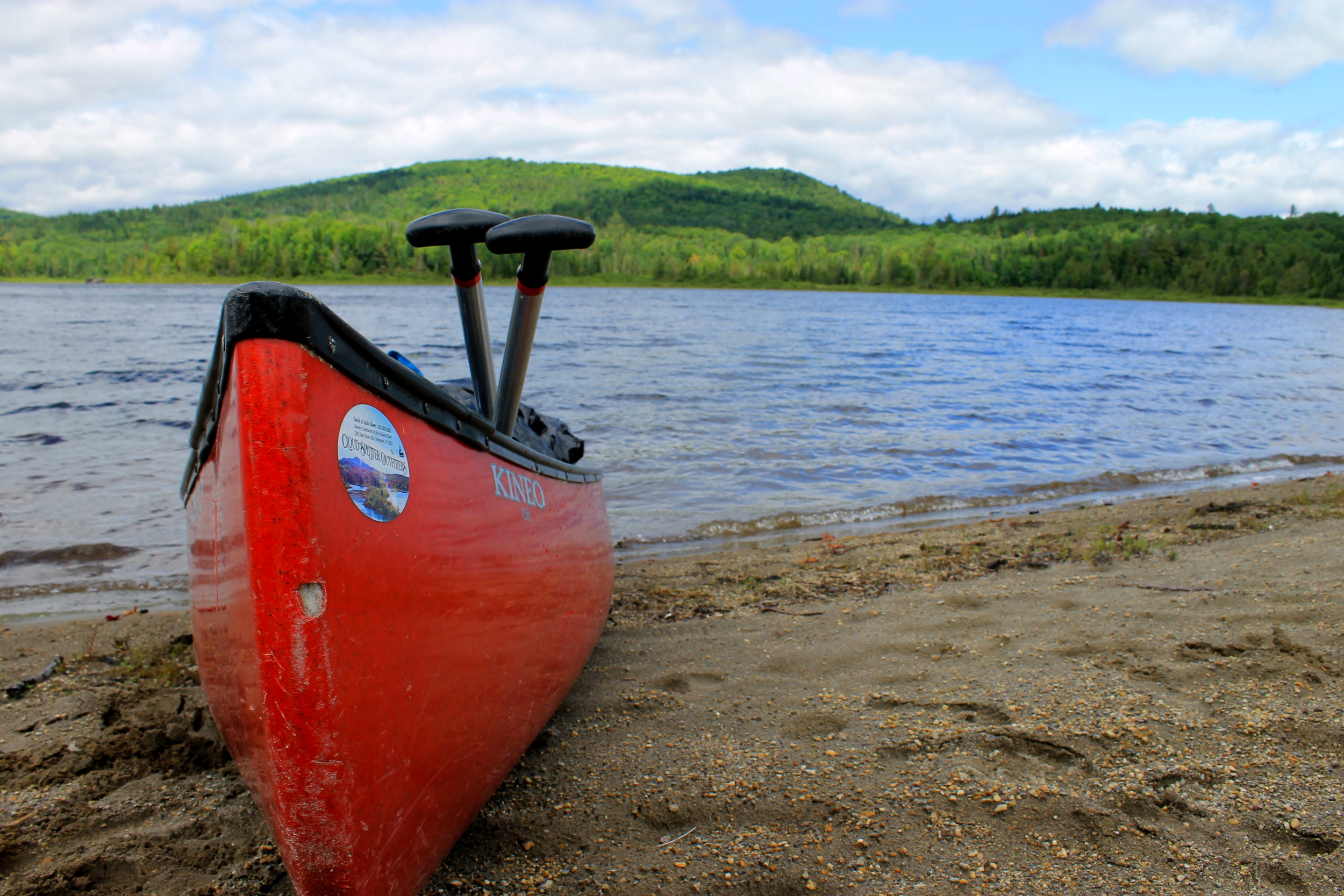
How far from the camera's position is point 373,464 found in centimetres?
203

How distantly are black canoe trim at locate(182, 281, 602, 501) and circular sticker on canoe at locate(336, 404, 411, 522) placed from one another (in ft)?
0.29

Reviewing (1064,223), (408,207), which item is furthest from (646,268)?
(1064,223)

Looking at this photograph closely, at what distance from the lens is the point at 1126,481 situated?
1045cm

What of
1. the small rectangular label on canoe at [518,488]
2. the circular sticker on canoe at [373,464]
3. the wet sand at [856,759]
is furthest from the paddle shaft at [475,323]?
the wet sand at [856,759]

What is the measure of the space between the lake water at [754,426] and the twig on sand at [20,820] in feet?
9.50

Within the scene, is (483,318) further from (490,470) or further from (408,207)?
(408,207)

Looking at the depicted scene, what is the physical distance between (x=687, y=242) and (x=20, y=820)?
133819 mm

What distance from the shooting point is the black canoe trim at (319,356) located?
71.3 inches

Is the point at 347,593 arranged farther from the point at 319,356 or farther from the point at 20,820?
the point at 20,820

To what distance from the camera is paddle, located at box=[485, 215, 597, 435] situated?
2615 mm

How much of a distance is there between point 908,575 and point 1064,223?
6918 inches

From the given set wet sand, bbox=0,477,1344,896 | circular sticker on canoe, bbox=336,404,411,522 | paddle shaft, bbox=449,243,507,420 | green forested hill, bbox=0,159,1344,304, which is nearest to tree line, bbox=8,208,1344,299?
green forested hill, bbox=0,159,1344,304

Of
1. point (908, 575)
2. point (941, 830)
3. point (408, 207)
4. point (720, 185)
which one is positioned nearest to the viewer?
point (941, 830)

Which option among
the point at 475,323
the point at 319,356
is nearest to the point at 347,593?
the point at 319,356
